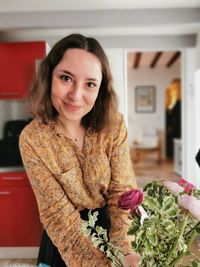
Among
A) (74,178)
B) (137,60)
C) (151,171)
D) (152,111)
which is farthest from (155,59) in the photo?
(74,178)

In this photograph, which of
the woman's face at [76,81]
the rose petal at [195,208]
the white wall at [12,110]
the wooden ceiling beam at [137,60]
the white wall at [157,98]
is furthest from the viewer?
the white wall at [157,98]

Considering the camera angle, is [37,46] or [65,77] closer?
[65,77]

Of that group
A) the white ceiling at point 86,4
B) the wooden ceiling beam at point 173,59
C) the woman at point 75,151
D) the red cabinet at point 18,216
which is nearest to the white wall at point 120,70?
the white ceiling at point 86,4

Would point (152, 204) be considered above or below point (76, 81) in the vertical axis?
below

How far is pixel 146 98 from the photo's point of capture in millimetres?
10734

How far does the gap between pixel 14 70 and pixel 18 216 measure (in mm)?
1478

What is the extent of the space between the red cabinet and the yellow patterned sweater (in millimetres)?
2452

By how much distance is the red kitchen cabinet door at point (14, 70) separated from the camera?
3.34m

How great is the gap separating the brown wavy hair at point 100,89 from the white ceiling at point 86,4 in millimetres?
2715

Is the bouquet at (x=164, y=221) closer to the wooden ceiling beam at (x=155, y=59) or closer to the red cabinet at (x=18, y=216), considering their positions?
the red cabinet at (x=18, y=216)

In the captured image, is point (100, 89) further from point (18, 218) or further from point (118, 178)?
point (18, 218)

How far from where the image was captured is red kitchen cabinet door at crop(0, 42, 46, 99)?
3.34 meters

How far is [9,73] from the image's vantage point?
3363mm

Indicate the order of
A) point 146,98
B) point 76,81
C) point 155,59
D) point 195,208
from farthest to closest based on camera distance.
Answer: point 146,98, point 155,59, point 76,81, point 195,208
